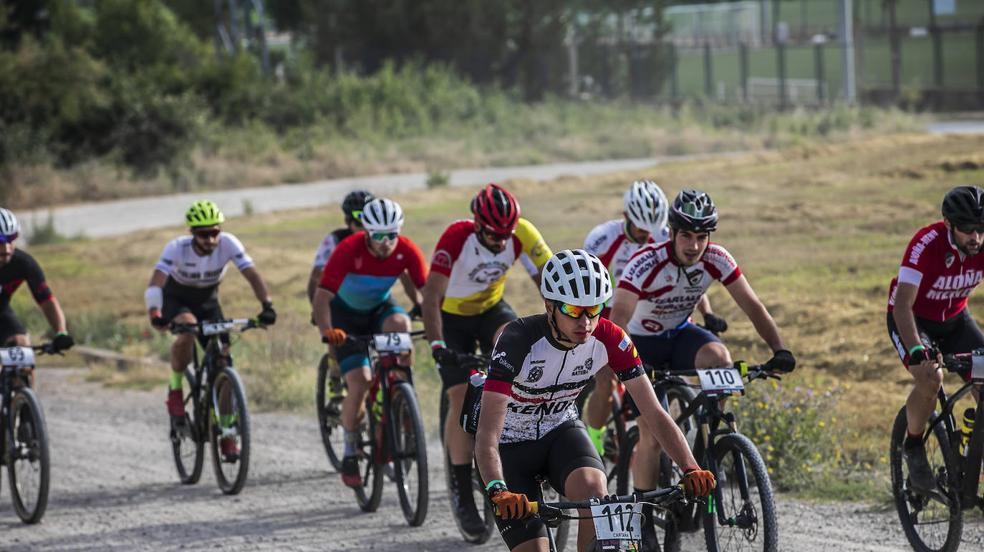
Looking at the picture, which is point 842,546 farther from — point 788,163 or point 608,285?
point 788,163

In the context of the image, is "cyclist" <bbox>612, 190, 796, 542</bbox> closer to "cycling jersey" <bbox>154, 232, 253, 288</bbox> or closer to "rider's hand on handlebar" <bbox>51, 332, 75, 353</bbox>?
"cycling jersey" <bbox>154, 232, 253, 288</bbox>

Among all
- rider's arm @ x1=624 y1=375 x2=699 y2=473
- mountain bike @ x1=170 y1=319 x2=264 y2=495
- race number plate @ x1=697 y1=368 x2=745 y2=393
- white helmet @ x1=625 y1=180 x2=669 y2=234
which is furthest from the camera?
mountain bike @ x1=170 y1=319 x2=264 y2=495

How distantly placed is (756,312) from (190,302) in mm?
5560

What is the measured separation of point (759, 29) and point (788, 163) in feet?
86.5

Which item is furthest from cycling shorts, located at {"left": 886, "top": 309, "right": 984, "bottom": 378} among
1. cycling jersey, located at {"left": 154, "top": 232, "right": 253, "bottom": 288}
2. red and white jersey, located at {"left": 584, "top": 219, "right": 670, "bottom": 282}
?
cycling jersey, located at {"left": 154, "top": 232, "right": 253, "bottom": 288}

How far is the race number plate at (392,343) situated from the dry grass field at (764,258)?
3.26 metres

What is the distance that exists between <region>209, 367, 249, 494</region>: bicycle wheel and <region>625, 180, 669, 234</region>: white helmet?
341 centimetres

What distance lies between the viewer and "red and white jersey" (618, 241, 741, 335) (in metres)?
8.12

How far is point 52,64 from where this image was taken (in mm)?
44688

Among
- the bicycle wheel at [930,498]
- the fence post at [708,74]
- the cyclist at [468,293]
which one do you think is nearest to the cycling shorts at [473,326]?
the cyclist at [468,293]

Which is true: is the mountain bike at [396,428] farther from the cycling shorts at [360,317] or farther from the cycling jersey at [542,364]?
the cycling jersey at [542,364]

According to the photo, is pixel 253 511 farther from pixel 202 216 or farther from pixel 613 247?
pixel 613 247

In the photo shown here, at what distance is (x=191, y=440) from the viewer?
11906 mm

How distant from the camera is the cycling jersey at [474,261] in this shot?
9508 millimetres
